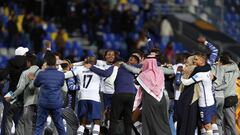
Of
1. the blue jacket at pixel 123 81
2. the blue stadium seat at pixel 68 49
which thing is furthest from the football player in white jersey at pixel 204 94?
the blue stadium seat at pixel 68 49

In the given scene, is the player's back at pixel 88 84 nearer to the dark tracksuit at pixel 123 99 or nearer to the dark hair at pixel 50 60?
the dark tracksuit at pixel 123 99

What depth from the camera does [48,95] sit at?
53.4 ft

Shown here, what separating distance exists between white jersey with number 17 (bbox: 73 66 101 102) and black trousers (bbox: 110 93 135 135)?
41cm

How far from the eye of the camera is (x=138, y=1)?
38.0 meters

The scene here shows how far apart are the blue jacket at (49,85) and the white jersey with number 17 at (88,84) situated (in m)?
1.39

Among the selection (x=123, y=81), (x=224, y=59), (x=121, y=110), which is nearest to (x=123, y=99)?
(x=121, y=110)

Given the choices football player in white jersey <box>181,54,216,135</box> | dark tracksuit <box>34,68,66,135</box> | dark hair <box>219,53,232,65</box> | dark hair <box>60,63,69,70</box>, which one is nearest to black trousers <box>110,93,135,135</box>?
dark hair <box>60,63,69,70</box>

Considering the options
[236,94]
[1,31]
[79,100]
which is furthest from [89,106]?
[1,31]

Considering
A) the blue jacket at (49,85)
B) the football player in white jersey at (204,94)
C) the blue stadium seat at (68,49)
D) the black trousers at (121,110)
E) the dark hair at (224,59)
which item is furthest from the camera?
the blue stadium seat at (68,49)

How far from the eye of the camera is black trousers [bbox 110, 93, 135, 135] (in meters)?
17.5

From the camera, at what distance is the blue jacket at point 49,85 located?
16203 mm

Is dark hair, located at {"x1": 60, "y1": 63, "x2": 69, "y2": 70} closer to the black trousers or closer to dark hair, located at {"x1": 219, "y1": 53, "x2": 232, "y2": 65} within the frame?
the black trousers

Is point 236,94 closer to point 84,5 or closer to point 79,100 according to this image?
point 79,100

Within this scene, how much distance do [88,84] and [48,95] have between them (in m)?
1.65
